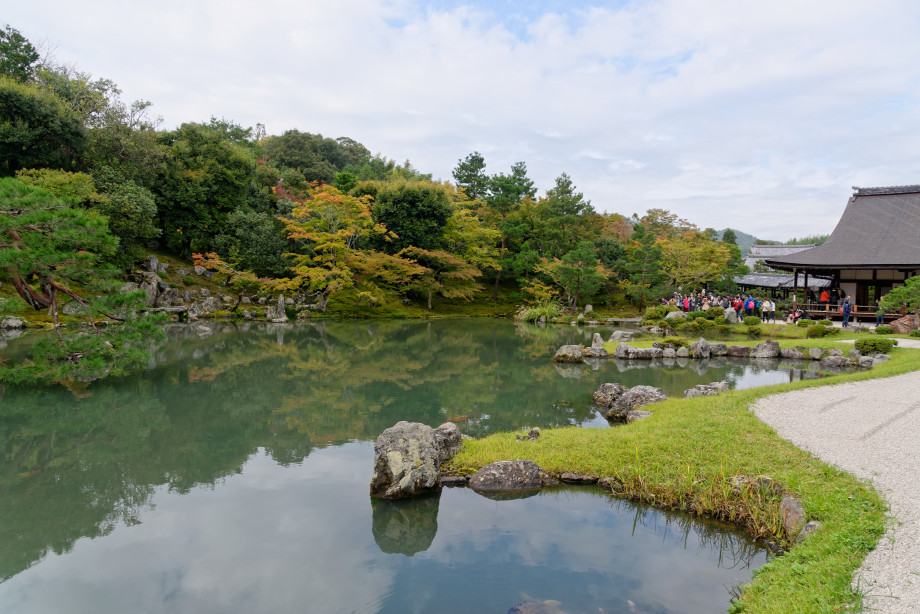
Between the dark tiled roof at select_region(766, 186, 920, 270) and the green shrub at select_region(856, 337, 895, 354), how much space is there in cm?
755

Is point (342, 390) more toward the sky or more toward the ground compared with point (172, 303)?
more toward the ground

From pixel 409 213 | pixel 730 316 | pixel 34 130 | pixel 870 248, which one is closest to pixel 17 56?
pixel 34 130

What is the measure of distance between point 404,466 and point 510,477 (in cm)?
114

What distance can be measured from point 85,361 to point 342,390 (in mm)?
4540

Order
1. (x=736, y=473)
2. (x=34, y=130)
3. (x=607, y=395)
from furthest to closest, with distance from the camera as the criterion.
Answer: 1. (x=34, y=130)
2. (x=607, y=395)
3. (x=736, y=473)

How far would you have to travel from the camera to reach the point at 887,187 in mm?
20688

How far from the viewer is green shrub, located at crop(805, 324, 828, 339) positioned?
1547 cm

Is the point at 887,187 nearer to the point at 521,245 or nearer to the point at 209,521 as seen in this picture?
the point at 521,245

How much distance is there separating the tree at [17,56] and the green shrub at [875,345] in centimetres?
3130

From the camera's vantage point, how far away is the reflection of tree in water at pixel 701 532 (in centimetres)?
413

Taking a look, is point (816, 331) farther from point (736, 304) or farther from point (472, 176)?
point (472, 176)

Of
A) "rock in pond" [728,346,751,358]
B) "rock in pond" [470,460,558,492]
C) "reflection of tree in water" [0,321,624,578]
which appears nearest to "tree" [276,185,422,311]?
"reflection of tree in water" [0,321,624,578]

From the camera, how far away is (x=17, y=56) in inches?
856

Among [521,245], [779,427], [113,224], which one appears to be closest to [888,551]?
[779,427]
